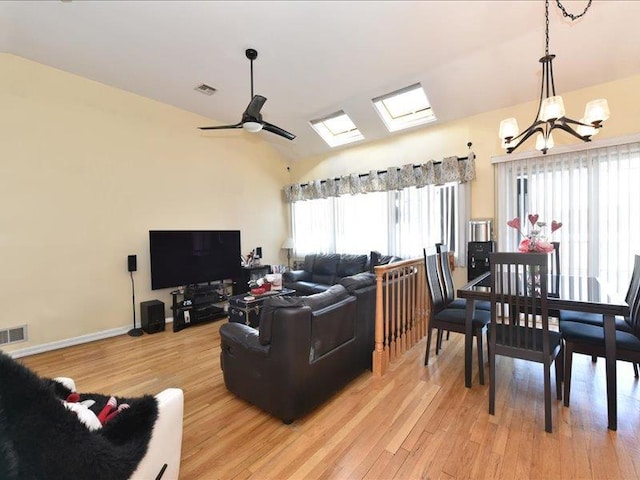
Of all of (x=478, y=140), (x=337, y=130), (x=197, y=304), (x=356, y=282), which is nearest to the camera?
(x=356, y=282)

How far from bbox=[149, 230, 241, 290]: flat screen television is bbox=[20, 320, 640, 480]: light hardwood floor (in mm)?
1548

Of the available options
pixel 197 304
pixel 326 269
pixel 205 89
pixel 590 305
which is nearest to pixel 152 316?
pixel 197 304

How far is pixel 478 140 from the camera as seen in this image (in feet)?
14.2

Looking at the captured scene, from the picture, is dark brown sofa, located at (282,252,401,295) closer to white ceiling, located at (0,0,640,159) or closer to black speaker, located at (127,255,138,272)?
black speaker, located at (127,255,138,272)

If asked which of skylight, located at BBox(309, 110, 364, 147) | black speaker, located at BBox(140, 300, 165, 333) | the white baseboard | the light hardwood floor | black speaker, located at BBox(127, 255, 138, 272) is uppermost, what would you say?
skylight, located at BBox(309, 110, 364, 147)

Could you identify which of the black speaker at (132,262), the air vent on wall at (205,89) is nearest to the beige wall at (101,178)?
the black speaker at (132,262)

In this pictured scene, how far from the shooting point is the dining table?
6.49 feet

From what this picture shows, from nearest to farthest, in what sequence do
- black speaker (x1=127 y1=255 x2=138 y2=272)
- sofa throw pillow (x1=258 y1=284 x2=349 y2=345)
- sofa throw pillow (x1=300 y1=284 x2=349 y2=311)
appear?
sofa throw pillow (x1=258 y1=284 x2=349 y2=345), sofa throw pillow (x1=300 y1=284 x2=349 y2=311), black speaker (x1=127 y1=255 x2=138 y2=272)

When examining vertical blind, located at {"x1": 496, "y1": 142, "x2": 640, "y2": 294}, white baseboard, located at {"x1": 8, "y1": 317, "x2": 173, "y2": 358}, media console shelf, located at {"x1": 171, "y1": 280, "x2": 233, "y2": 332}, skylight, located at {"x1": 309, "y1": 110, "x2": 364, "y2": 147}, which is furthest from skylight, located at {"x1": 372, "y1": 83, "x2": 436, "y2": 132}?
white baseboard, located at {"x1": 8, "y1": 317, "x2": 173, "y2": 358}

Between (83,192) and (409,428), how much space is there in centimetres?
464

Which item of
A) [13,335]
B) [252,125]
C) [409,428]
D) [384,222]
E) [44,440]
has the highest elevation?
[252,125]

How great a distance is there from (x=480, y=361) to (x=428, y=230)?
2.51m

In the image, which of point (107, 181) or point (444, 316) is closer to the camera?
point (444, 316)

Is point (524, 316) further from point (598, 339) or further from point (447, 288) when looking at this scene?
point (447, 288)
